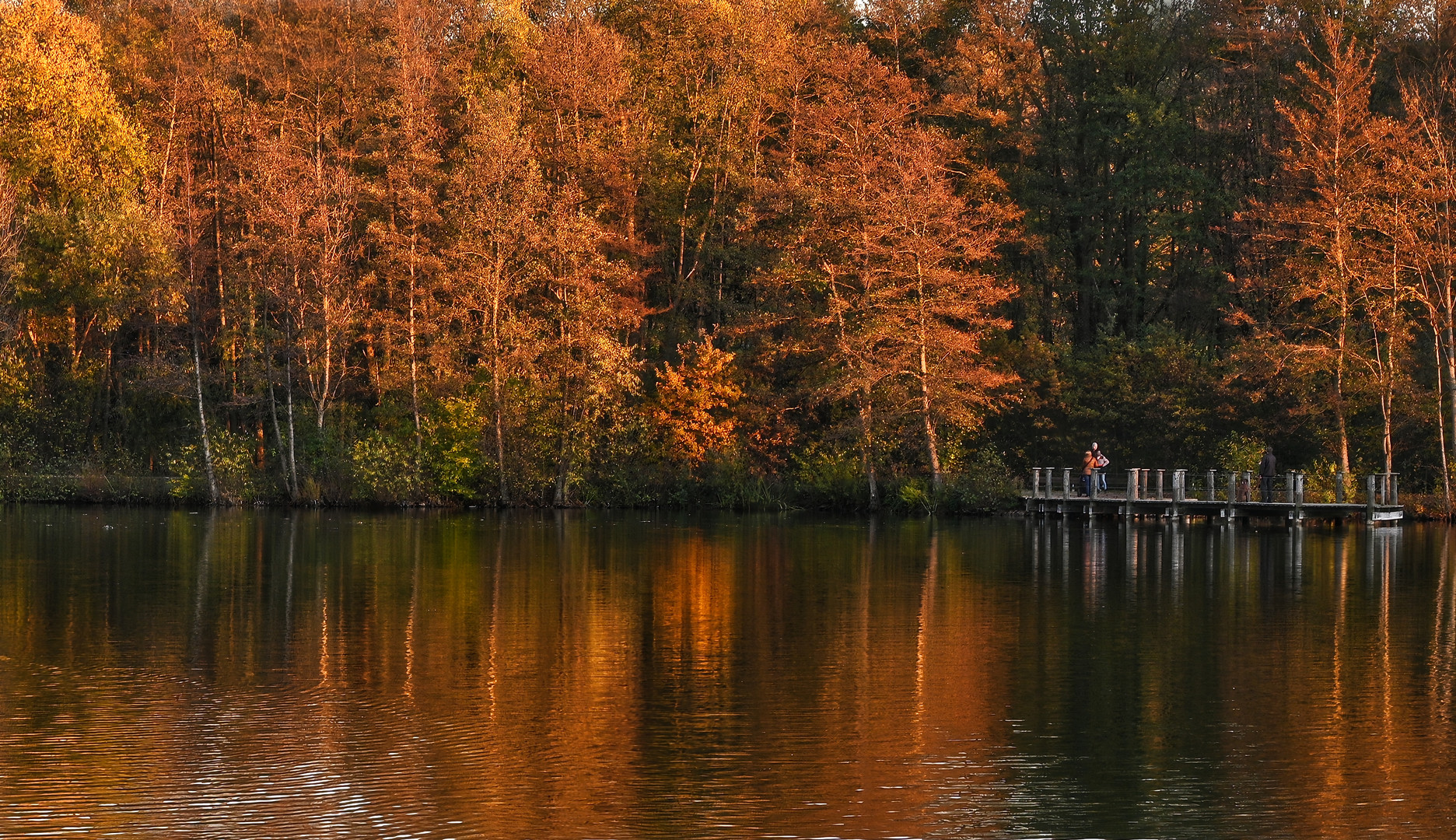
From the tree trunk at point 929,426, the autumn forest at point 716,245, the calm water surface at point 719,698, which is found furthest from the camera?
the tree trunk at point 929,426

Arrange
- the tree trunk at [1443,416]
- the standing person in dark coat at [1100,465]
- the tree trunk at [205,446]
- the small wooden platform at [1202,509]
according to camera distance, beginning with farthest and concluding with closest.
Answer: the tree trunk at [205,446] < the standing person in dark coat at [1100,465] < the tree trunk at [1443,416] < the small wooden platform at [1202,509]

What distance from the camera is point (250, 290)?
173ft

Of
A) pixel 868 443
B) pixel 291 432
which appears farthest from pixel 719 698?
pixel 291 432

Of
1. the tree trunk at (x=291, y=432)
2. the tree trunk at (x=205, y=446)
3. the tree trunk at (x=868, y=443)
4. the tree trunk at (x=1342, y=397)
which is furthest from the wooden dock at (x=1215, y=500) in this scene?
the tree trunk at (x=205, y=446)

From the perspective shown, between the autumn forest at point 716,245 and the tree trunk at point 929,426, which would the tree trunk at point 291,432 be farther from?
the tree trunk at point 929,426

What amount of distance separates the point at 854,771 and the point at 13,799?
643 cm

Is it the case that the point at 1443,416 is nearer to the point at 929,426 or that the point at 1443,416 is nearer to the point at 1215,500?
the point at 1215,500

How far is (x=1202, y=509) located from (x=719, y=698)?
109ft

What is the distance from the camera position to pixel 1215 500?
4641 cm

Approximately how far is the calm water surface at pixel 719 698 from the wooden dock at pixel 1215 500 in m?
13.6

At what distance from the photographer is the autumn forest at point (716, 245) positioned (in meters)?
49.6

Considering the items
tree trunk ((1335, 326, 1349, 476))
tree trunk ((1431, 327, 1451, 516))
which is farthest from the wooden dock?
tree trunk ((1431, 327, 1451, 516))

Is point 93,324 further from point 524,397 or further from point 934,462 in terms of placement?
point 934,462

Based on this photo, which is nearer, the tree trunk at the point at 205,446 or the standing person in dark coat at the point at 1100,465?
the standing person in dark coat at the point at 1100,465
